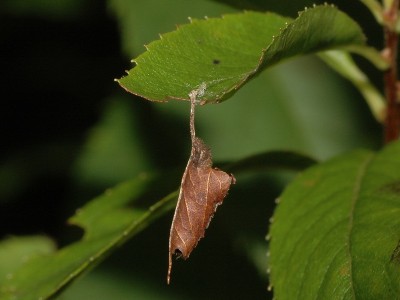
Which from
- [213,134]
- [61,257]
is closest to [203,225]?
[61,257]

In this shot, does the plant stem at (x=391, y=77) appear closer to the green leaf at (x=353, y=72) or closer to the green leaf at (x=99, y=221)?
the green leaf at (x=353, y=72)

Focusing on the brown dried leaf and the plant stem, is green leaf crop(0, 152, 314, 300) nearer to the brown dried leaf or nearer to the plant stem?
the plant stem

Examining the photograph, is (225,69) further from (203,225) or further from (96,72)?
(96,72)

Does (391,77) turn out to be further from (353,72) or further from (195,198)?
(195,198)

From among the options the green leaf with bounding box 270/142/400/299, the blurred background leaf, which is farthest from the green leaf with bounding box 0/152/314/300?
the blurred background leaf

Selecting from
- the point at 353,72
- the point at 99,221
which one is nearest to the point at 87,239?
the point at 99,221
